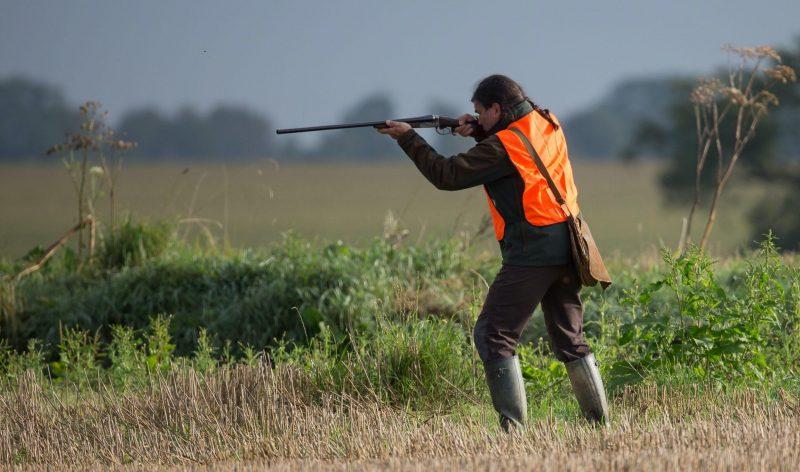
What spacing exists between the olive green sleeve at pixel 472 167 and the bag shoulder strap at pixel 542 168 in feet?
0.38

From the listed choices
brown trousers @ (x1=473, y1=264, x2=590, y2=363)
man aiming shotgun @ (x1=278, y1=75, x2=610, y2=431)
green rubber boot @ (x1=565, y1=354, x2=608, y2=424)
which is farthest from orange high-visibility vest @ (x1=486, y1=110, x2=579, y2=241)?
green rubber boot @ (x1=565, y1=354, x2=608, y2=424)

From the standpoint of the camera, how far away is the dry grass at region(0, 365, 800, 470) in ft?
14.9

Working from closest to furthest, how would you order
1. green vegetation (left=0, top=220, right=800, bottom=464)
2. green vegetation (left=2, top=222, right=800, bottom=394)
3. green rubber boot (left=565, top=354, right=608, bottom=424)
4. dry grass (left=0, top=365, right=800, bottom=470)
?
1. dry grass (left=0, top=365, right=800, bottom=470)
2. green vegetation (left=0, top=220, right=800, bottom=464)
3. green rubber boot (left=565, top=354, right=608, bottom=424)
4. green vegetation (left=2, top=222, right=800, bottom=394)

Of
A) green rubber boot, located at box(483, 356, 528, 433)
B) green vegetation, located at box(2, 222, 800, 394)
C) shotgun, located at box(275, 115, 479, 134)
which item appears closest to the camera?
green rubber boot, located at box(483, 356, 528, 433)

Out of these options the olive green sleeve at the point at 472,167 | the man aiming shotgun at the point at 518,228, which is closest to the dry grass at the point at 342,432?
the man aiming shotgun at the point at 518,228

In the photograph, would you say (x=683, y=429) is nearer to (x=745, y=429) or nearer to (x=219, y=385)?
(x=745, y=429)

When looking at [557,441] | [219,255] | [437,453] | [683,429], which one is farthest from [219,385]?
[219,255]

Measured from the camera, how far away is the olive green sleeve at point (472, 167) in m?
5.14

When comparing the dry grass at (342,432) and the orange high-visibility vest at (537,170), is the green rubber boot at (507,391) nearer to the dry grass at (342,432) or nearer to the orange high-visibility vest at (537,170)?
the dry grass at (342,432)

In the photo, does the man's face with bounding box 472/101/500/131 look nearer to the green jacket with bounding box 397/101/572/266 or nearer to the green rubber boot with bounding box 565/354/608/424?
the green jacket with bounding box 397/101/572/266

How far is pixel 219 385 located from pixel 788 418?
323 centimetres

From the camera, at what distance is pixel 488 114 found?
17.6 ft

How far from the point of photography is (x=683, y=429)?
4.96m

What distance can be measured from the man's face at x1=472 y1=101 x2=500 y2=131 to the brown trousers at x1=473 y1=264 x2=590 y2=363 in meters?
0.80
